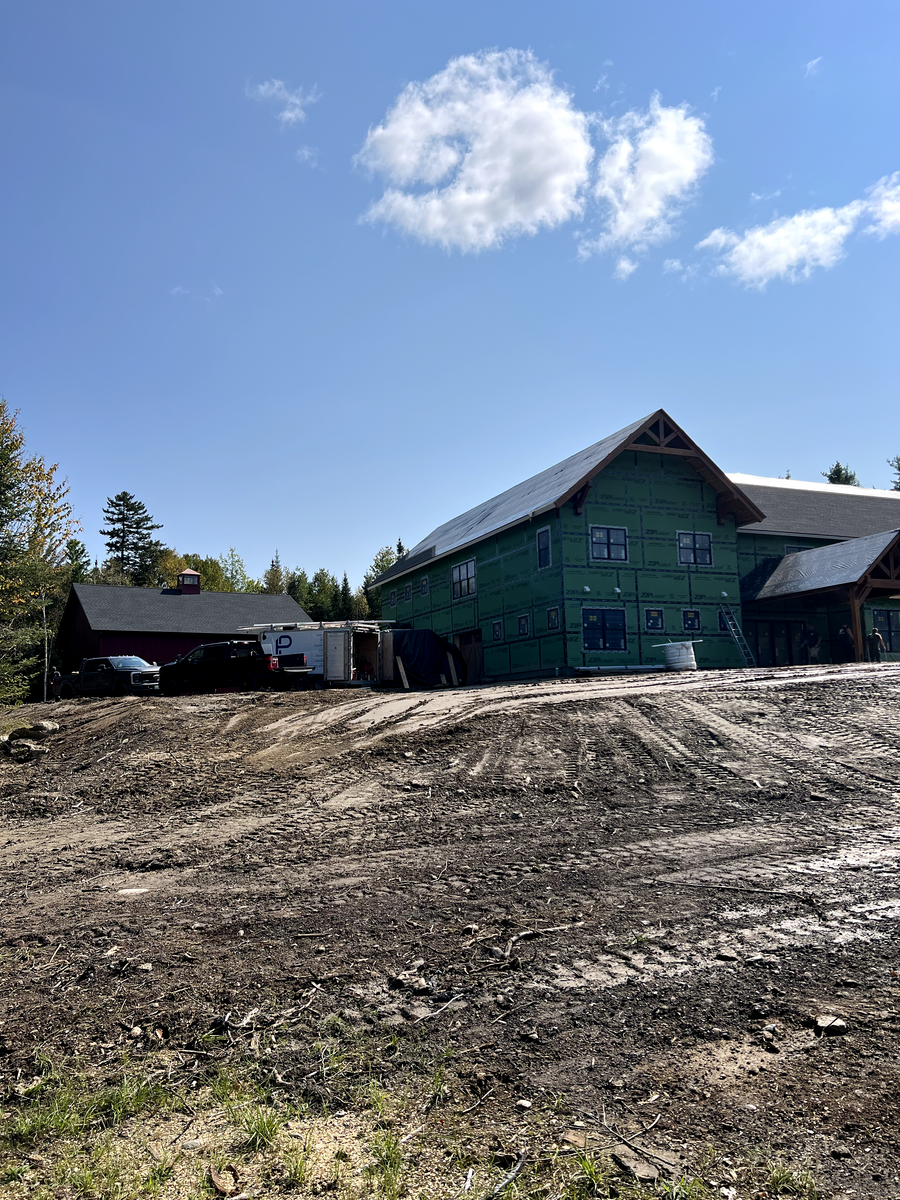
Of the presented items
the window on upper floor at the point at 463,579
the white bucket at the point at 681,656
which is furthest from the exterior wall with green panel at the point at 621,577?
the white bucket at the point at 681,656

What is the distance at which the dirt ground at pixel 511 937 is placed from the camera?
3.78 m

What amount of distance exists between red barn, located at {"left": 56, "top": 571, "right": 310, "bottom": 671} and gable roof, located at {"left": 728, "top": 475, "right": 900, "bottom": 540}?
2623cm

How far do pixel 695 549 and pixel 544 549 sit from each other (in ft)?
20.1

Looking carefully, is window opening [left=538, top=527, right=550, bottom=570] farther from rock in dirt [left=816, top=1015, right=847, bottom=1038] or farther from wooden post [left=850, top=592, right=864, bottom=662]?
rock in dirt [left=816, top=1015, right=847, bottom=1038]

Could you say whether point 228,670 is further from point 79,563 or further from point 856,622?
point 79,563

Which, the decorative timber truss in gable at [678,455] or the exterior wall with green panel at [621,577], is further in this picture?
the exterior wall with green panel at [621,577]

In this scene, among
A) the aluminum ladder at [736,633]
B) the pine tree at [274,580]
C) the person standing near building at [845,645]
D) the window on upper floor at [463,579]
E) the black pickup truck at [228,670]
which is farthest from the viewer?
the pine tree at [274,580]

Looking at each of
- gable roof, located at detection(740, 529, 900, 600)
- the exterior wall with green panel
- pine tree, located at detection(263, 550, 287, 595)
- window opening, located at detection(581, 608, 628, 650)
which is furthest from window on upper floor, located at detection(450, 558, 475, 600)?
pine tree, located at detection(263, 550, 287, 595)

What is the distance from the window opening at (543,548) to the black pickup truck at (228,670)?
1038 cm

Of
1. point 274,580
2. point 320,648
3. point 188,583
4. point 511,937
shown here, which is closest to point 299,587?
point 274,580

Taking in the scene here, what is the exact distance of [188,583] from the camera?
48.4 metres

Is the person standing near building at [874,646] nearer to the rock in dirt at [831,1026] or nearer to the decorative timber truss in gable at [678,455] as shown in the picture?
the decorative timber truss in gable at [678,455]

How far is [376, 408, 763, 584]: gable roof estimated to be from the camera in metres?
28.4

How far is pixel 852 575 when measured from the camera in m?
28.4
